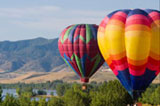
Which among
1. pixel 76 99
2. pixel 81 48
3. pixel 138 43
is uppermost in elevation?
pixel 138 43

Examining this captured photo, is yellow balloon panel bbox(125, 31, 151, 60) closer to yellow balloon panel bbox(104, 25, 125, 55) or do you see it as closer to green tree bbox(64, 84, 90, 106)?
yellow balloon panel bbox(104, 25, 125, 55)

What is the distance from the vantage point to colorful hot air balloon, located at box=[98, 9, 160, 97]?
59938 millimetres

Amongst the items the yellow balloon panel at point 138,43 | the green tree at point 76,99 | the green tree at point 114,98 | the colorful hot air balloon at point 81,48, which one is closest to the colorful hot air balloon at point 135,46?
the yellow balloon panel at point 138,43

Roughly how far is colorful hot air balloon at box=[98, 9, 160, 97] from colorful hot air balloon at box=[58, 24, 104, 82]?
24.5m

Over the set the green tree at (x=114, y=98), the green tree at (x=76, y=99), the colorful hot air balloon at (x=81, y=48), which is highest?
the colorful hot air balloon at (x=81, y=48)

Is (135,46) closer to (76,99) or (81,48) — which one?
(81,48)

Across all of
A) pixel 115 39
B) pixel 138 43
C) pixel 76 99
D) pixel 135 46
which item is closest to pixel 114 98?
pixel 76 99

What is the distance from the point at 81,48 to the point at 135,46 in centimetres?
2960

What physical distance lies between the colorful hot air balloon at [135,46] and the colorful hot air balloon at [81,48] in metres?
24.5

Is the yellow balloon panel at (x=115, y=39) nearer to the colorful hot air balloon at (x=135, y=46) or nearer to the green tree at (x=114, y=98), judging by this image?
the colorful hot air balloon at (x=135, y=46)

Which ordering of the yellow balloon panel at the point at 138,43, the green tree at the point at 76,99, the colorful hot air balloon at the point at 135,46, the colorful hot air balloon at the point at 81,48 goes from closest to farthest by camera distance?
the yellow balloon panel at the point at 138,43
the colorful hot air balloon at the point at 135,46
the colorful hot air balloon at the point at 81,48
the green tree at the point at 76,99

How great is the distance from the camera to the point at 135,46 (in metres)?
59.9

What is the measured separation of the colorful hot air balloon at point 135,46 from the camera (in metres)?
59.9

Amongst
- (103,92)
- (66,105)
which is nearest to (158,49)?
(103,92)
